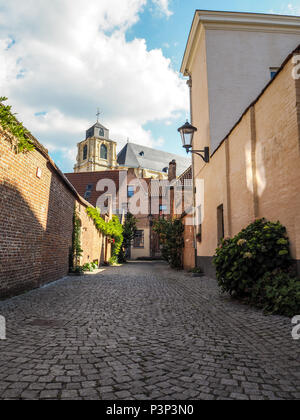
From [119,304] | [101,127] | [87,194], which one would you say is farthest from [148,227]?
[101,127]

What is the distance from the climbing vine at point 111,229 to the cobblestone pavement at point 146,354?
11.1 metres

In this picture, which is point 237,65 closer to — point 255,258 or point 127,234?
point 255,258

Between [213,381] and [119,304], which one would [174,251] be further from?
[213,381]

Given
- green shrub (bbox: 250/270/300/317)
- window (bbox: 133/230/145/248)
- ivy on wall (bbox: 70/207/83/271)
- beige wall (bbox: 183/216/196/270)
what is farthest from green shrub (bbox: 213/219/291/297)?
window (bbox: 133/230/145/248)

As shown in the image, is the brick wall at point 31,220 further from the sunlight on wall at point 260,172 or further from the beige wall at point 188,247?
the beige wall at point 188,247

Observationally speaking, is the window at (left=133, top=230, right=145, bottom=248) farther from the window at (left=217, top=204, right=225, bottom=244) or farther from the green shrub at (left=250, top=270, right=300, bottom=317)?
the green shrub at (left=250, top=270, right=300, bottom=317)

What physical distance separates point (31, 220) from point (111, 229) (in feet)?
44.5

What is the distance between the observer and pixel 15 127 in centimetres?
569

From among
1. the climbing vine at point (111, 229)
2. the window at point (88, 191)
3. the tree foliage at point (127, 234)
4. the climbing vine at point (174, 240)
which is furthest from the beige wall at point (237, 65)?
the window at point (88, 191)

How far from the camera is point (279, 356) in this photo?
280 cm

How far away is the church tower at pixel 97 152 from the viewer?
6103cm

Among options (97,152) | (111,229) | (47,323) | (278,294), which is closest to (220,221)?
(278,294)
